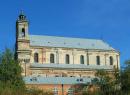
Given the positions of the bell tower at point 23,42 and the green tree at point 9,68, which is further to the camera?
the bell tower at point 23,42

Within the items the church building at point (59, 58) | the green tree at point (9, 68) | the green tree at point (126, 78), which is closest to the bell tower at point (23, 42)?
the church building at point (59, 58)

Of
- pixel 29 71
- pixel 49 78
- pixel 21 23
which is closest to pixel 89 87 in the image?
pixel 49 78

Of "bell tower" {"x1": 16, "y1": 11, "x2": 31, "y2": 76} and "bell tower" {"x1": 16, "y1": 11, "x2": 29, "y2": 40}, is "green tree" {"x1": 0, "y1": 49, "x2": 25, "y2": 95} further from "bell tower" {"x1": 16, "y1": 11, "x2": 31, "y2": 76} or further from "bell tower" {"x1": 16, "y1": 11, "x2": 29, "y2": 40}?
"bell tower" {"x1": 16, "y1": 11, "x2": 29, "y2": 40}

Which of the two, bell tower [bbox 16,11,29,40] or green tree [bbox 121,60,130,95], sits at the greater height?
bell tower [bbox 16,11,29,40]

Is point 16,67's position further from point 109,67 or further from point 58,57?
point 109,67

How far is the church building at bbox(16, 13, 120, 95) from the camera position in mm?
70438

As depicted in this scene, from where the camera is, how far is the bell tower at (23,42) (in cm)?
7333

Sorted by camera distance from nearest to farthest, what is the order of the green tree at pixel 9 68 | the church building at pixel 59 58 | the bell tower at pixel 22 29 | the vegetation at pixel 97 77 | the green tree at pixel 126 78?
the green tree at pixel 126 78 < the vegetation at pixel 97 77 < the green tree at pixel 9 68 < the church building at pixel 59 58 < the bell tower at pixel 22 29

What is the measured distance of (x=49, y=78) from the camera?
230ft

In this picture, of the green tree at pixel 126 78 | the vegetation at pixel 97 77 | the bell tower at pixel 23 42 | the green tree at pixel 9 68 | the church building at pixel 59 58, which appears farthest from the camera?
the bell tower at pixel 23 42

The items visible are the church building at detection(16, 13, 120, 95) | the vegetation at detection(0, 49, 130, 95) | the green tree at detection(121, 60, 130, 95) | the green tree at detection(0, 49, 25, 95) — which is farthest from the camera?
the church building at detection(16, 13, 120, 95)

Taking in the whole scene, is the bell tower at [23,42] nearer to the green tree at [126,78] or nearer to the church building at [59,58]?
the church building at [59,58]

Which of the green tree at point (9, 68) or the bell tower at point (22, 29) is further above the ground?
the bell tower at point (22, 29)

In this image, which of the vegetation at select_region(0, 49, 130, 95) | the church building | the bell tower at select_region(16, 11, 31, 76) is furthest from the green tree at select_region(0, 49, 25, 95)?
the bell tower at select_region(16, 11, 31, 76)
